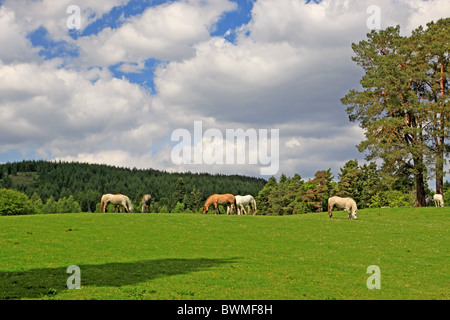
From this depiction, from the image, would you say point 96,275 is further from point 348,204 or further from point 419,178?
point 419,178

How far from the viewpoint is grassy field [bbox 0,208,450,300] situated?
48.4 feet

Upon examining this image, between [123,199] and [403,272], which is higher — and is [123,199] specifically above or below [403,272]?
above

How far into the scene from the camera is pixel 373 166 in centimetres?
11231

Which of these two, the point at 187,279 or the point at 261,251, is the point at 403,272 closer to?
the point at 261,251

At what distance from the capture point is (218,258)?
22.4 meters

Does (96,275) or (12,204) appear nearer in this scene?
(96,275)

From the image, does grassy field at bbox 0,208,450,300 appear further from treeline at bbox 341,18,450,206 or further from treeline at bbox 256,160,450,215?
treeline at bbox 256,160,450,215

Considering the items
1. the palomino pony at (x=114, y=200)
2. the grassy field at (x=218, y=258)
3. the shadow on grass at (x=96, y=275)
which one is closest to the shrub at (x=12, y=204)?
the palomino pony at (x=114, y=200)

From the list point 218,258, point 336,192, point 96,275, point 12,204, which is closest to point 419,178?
point 336,192

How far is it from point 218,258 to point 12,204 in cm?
8715

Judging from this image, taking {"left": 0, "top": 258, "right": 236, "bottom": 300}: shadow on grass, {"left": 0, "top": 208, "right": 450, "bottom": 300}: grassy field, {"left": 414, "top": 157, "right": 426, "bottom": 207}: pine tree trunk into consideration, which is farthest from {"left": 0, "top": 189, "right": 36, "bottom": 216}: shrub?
{"left": 414, "top": 157, "right": 426, "bottom": 207}: pine tree trunk

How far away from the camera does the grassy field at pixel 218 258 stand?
48.4ft

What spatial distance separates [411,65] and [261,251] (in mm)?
52224

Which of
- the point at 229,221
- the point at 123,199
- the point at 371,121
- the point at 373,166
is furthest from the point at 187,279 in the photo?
the point at 373,166
